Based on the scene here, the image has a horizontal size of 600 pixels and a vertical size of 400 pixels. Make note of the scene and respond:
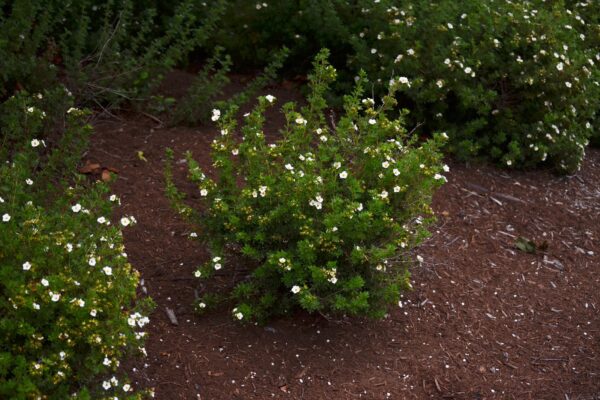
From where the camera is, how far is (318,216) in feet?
13.2

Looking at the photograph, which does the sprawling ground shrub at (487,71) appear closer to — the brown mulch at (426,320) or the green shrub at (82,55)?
the brown mulch at (426,320)

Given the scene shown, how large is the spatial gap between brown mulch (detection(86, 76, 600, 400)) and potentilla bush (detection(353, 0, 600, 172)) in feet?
1.32

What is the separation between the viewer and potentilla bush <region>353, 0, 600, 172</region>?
19.2ft

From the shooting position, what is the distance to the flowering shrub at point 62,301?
3.08 m

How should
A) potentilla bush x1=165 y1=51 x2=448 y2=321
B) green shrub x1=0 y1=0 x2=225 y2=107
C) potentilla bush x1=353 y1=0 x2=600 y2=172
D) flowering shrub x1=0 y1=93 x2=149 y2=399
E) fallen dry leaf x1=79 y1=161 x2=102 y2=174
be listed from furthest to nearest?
potentilla bush x1=353 y1=0 x2=600 y2=172 < green shrub x1=0 y1=0 x2=225 y2=107 < fallen dry leaf x1=79 y1=161 x2=102 y2=174 < potentilla bush x1=165 y1=51 x2=448 y2=321 < flowering shrub x1=0 y1=93 x2=149 y2=399

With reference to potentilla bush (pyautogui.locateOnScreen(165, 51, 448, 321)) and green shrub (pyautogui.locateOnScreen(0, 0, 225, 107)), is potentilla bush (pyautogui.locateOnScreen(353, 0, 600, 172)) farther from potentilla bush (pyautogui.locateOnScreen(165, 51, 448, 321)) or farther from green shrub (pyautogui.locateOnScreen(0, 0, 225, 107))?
potentilla bush (pyautogui.locateOnScreen(165, 51, 448, 321))

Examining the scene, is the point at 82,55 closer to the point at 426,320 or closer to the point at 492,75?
the point at 492,75

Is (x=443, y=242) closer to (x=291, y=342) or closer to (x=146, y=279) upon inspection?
(x=291, y=342)

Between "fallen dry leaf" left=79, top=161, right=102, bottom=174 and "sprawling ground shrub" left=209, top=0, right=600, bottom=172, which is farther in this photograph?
"sprawling ground shrub" left=209, top=0, right=600, bottom=172

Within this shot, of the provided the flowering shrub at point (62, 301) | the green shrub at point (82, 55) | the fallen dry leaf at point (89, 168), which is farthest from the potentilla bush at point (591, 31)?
the flowering shrub at point (62, 301)

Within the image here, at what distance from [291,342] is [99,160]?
76.4 inches

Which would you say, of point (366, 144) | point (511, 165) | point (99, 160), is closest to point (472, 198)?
point (511, 165)

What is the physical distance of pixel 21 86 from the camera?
534 centimetres

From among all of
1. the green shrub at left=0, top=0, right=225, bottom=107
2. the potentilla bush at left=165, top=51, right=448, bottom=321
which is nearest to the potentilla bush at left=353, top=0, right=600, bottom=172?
the green shrub at left=0, top=0, right=225, bottom=107
